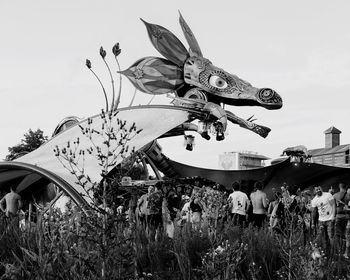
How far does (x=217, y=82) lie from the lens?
18469mm

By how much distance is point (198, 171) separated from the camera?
82.8ft

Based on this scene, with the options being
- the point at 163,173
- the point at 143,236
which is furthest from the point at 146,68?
the point at 143,236

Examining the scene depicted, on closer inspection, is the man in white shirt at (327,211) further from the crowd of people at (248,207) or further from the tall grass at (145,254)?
the tall grass at (145,254)

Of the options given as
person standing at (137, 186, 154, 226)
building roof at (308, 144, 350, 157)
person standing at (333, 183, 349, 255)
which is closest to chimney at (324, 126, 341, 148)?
building roof at (308, 144, 350, 157)

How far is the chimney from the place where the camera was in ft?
176

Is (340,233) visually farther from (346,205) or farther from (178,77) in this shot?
(178,77)

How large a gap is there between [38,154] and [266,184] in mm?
7925

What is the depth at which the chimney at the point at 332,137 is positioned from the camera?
53656mm

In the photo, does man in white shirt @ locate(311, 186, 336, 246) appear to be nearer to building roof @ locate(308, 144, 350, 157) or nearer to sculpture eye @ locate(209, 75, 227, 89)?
sculpture eye @ locate(209, 75, 227, 89)

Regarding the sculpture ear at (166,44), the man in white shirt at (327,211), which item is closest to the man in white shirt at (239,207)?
the man in white shirt at (327,211)

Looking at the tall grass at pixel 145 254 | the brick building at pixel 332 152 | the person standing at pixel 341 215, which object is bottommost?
the tall grass at pixel 145 254

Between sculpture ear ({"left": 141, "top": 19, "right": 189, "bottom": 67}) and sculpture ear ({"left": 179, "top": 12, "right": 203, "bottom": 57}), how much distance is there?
0.29m

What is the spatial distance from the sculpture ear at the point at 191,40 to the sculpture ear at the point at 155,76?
0.72m

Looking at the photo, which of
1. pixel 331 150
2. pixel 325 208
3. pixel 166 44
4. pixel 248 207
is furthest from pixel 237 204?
pixel 331 150
